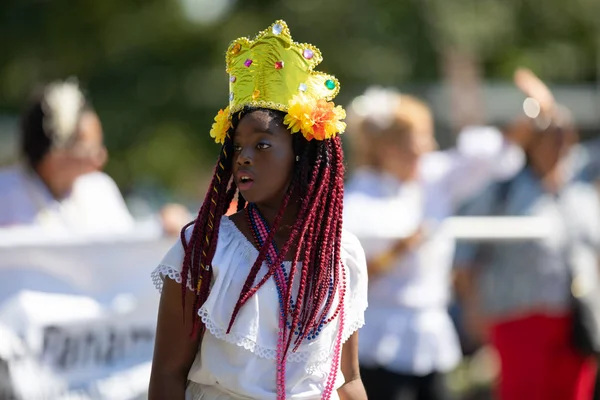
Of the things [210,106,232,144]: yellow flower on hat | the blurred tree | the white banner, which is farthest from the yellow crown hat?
the blurred tree

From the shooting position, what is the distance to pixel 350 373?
11.5 feet

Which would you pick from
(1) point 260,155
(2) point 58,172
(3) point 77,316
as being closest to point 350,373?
(1) point 260,155

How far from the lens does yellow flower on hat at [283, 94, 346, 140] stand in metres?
3.27

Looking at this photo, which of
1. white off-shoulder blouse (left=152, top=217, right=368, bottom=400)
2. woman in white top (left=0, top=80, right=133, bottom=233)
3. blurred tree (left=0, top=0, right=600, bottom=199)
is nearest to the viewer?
white off-shoulder blouse (left=152, top=217, right=368, bottom=400)

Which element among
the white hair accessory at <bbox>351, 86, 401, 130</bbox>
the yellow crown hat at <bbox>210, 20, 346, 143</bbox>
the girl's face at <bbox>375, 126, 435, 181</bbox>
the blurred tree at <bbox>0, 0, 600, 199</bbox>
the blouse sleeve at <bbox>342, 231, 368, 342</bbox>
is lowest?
the blouse sleeve at <bbox>342, 231, 368, 342</bbox>

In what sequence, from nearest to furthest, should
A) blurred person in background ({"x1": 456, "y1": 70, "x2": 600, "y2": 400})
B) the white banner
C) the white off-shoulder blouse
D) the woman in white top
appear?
the white off-shoulder blouse, the white banner, the woman in white top, blurred person in background ({"x1": 456, "y1": 70, "x2": 600, "y2": 400})

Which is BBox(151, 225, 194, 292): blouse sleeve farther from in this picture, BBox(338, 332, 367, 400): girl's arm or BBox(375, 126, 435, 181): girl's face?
BBox(375, 126, 435, 181): girl's face

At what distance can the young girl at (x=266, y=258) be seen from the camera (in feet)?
10.6

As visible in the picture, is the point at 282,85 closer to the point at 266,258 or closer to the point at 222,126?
the point at 222,126

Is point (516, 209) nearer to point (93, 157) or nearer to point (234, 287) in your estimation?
point (93, 157)

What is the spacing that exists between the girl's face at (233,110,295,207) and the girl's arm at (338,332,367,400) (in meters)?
0.53

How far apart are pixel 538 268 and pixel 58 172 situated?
2.64m

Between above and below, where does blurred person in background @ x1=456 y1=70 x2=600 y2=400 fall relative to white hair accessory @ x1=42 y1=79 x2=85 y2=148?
below

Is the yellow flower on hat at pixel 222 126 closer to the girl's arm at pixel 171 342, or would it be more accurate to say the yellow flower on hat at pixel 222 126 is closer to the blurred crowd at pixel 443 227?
the girl's arm at pixel 171 342
